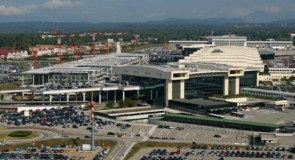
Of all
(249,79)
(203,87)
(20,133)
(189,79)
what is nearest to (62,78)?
(189,79)

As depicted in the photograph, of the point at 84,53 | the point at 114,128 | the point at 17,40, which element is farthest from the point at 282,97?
the point at 17,40

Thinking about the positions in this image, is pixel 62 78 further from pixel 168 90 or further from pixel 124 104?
pixel 168 90

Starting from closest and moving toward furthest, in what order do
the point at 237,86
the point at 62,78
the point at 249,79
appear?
the point at 237,86 → the point at 249,79 → the point at 62,78

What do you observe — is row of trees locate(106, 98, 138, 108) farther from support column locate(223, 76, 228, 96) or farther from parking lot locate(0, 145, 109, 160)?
parking lot locate(0, 145, 109, 160)

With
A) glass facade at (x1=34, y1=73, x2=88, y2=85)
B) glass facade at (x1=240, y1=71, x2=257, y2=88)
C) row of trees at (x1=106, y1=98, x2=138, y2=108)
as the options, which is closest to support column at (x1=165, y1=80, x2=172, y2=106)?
row of trees at (x1=106, y1=98, x2=138, y2=108)

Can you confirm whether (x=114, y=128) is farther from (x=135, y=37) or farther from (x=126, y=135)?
(x=135, y=37)

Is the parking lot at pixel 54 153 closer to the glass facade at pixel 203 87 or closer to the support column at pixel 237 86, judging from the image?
the glass facade at pixel 203 87

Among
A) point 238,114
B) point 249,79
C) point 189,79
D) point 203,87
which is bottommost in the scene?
point 238,114

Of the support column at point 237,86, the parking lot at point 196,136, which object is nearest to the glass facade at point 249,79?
the support column at point 237,86
